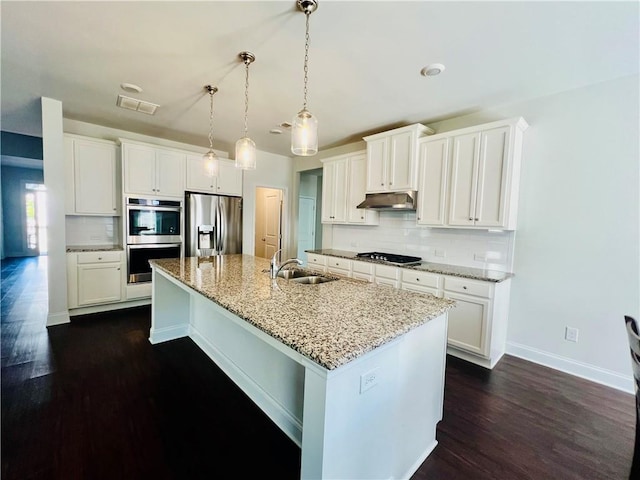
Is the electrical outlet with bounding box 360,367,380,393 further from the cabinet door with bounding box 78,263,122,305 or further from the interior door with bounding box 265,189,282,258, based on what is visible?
the interior door with bounding box 265,189,282,258

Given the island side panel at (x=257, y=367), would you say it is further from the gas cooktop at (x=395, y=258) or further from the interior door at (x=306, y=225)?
the interior door at (x=306, y=225)

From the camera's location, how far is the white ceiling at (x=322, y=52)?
1677 mm

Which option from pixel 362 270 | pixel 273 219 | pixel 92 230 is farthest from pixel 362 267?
pixel 92 230

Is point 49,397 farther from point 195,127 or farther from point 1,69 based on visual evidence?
point 195,127

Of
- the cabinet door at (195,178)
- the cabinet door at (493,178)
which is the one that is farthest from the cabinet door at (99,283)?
the cabinet door at (493,178)

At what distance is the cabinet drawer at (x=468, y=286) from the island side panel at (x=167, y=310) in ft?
8.83

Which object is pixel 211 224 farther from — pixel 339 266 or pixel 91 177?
pixel 339 266

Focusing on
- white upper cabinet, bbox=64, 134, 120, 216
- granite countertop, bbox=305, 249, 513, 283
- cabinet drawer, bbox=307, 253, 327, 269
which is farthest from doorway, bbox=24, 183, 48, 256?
granite countertop, bbox=305, 249, 513, 283

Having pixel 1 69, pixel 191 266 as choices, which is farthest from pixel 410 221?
pixel 1 69

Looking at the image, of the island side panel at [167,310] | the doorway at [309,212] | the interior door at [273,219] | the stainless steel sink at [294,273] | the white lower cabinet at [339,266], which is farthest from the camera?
the doorway at [309,212]

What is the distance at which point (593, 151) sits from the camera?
94.8 inches

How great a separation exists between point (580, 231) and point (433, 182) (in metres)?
1.38

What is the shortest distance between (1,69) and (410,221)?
4364 mm

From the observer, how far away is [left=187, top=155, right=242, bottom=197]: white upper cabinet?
168 inches
